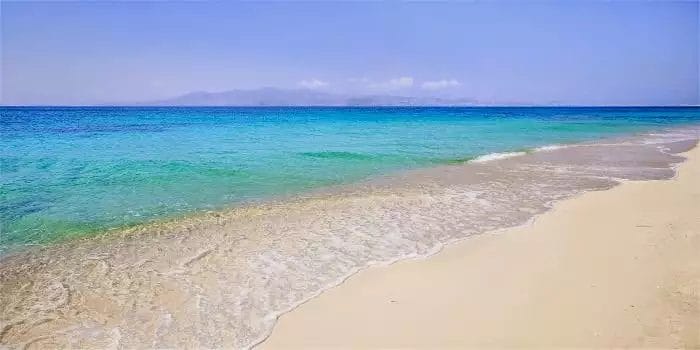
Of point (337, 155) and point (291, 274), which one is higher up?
point (337, 155)

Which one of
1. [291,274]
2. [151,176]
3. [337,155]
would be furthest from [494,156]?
[291,274]

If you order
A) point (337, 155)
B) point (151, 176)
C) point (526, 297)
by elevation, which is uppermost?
point (337, 155)

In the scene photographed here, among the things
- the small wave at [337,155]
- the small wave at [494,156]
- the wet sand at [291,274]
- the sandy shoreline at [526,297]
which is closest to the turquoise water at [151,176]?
the small wave at [337,155]

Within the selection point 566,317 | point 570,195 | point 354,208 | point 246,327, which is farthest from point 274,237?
point 570,195

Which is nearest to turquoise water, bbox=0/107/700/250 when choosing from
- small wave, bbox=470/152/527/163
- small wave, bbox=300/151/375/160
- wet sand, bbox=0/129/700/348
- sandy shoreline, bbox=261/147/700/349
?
small wave, bbox=300/151/375/160

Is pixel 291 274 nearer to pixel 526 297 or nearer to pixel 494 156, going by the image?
pixel 526 297

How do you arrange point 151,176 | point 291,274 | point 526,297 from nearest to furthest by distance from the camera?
point 526,297, point 291,274, point 151,176

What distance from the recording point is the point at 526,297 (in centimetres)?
468

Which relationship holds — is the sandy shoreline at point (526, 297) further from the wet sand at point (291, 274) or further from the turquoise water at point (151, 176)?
the turquoise water at point (151, 176)

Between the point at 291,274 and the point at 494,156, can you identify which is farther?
the point at 494,156

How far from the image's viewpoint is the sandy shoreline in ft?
13.0

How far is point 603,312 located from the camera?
4324 millimetres

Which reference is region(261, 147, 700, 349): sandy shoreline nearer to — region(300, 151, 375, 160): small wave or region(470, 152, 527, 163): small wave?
region(470, 152, 527, 163): small wave

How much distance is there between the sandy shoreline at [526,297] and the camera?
13.0 feet
